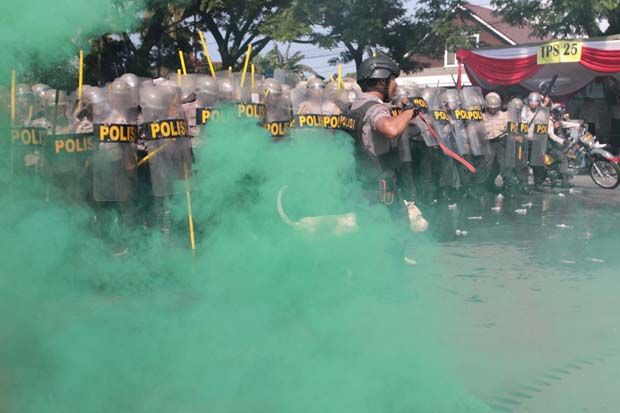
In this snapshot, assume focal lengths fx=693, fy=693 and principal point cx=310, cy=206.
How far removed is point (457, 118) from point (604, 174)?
399 centimetres

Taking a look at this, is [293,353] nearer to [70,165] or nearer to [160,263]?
[160,263]

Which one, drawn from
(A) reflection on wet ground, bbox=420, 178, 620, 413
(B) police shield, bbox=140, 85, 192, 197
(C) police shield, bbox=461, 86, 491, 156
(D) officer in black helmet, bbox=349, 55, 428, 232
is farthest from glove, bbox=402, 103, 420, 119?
(C) police shield, bbox=461, 86, 491, 156

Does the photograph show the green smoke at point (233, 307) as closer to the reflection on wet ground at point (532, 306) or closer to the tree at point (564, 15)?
the reflection on wet ground at point (532, 306)

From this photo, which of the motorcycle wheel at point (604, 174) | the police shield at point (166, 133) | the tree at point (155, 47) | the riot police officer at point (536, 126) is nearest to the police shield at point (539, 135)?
the riot police officer at point (536, 126)

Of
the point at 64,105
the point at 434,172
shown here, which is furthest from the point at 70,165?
the point at 434,172

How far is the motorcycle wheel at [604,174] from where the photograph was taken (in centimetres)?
1282

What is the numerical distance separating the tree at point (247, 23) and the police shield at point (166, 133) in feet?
29.4

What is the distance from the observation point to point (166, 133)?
6.58 meters

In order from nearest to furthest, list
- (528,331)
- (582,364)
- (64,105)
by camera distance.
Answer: (582,364), (528,331), (64,105)

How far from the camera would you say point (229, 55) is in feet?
69.8

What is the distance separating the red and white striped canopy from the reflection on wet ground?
7.63 meters

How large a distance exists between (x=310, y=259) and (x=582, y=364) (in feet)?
5.70

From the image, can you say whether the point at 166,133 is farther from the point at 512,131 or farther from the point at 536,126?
the point at 536,126

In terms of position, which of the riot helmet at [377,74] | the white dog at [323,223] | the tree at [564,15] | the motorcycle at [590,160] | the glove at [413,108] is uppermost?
the tree at [564,15]
